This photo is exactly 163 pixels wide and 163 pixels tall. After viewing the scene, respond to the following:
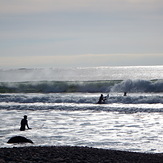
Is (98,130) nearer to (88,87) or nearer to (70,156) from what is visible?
(70,156)

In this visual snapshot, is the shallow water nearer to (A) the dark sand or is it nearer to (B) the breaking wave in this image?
(A) the dark sand

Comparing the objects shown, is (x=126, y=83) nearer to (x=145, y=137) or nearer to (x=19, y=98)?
(x=19, y=98)

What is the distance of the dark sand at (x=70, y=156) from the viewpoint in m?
13.1

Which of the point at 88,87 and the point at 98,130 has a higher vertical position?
the point at 88,87

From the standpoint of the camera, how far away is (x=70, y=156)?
45.1 feet

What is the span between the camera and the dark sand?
1307 cm

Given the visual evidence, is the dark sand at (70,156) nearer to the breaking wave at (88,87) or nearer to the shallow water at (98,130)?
the shallow water at (98,130)

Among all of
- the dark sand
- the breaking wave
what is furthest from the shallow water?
the breaking wave

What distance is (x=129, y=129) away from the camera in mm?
22109

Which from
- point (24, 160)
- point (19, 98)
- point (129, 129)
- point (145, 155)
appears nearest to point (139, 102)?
point (19, 98)

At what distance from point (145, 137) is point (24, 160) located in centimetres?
823

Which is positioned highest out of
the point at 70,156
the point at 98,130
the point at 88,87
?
the point at 88,87

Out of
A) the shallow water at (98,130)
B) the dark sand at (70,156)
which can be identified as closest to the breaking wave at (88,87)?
the shallow water at (98,130)

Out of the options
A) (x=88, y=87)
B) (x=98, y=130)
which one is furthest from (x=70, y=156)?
(x=88, y=87)
